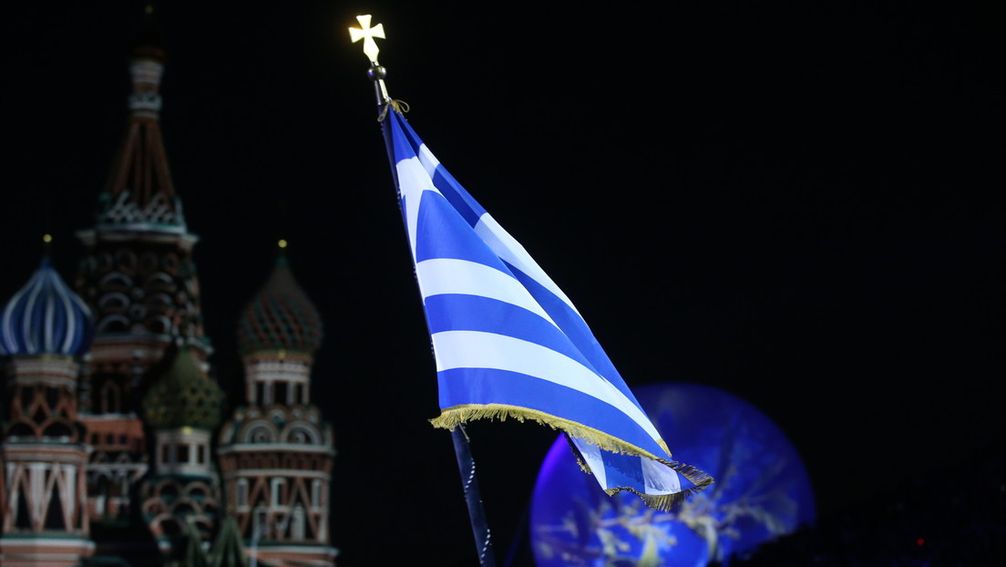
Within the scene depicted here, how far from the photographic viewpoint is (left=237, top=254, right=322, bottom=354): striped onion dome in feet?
139

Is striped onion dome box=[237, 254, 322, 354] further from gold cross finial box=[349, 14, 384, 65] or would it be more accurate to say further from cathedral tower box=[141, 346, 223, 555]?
gold cross finial box=[349, 14, 384, 65]

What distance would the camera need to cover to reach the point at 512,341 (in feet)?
28.8

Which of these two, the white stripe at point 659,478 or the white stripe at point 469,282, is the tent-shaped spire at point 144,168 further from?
the white stripe at point 659,478

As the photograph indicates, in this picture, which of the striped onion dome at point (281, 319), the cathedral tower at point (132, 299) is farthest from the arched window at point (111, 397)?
the striped onion dome at point (281, 319)

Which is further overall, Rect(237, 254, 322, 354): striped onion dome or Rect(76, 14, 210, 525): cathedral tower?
Rect(76, 14, 210, 525): cathedral tower

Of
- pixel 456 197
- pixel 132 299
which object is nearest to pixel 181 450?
pixel 132 299

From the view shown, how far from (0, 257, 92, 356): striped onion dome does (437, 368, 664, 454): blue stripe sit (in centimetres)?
3349

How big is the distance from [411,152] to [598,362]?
1.10 metres

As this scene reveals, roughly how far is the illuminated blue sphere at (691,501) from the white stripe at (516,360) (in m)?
16.6

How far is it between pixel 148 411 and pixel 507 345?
114 feet

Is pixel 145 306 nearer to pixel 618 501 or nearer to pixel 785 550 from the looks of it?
pixel 618 501

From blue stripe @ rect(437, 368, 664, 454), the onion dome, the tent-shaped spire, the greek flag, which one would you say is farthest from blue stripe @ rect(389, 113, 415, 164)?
the tent-shaped spire

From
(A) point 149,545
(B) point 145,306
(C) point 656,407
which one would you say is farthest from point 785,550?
(B) point 145,306

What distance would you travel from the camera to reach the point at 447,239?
900 centimetres
